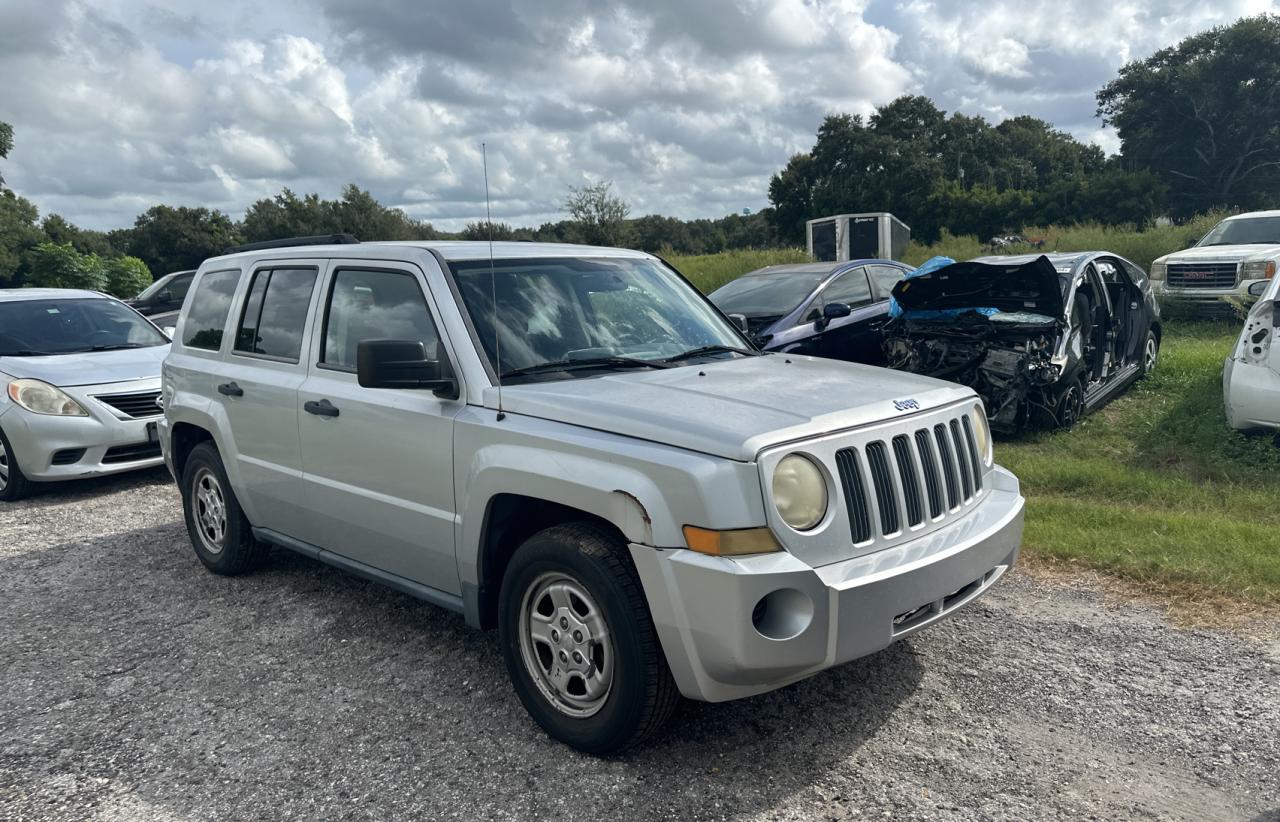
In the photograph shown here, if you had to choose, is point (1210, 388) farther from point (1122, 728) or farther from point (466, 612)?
point (466, 612)

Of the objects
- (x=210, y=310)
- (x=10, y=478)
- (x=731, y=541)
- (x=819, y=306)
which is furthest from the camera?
(x=819, y=306)

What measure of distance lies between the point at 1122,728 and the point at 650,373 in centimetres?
227

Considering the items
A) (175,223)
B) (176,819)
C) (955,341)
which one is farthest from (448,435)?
(175,223)

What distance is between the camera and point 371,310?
4387 mm

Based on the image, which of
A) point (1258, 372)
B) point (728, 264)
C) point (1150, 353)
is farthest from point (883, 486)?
point (728, 264)

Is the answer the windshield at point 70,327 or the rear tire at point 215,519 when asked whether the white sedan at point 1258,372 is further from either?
the windshield at point 70,327

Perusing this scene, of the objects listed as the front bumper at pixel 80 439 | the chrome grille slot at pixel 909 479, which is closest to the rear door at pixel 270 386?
the chrome grille slot at pixel 909 479

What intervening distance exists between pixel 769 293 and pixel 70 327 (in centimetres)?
715

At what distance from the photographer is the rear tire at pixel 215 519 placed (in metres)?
5.38

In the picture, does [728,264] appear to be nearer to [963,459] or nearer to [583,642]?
[963,459]

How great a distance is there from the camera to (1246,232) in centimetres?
1563

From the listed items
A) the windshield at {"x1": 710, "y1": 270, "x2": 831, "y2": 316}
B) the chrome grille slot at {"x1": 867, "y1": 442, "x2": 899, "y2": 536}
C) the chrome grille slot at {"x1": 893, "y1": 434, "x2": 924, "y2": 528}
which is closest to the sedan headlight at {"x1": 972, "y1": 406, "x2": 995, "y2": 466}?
the chrome grille slot at {"x1": 893, "y1": 434, "x2": 924, "y2": 528}

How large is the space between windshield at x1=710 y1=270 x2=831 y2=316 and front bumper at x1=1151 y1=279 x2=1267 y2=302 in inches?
267

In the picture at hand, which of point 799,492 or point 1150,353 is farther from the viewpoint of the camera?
point 1150,353
